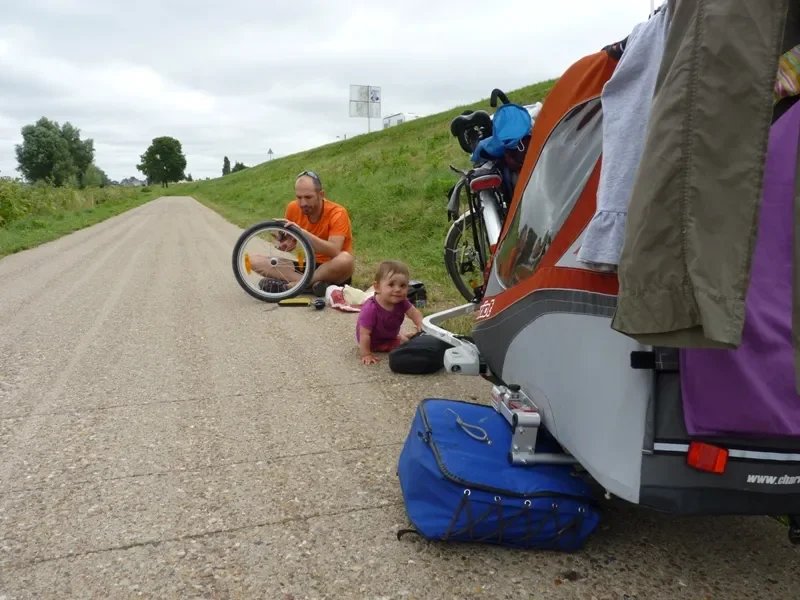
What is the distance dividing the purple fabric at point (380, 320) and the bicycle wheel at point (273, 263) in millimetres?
1938

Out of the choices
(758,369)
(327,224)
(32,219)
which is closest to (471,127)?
(758,369)

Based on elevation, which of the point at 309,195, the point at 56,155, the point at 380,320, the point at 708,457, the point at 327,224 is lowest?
the point at 380,320

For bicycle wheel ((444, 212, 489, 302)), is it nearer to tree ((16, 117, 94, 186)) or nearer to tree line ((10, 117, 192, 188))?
tree line ((10, 117, 192, 188))

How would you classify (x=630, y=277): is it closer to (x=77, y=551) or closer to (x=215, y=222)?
(x=77, y=551)

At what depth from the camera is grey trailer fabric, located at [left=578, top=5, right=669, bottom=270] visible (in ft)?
5.70

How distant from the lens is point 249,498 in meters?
2.54

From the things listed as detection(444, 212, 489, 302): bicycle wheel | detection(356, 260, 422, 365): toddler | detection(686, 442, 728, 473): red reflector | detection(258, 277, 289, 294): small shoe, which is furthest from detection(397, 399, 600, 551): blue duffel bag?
detection(258, 277, 289, 294): small shoe

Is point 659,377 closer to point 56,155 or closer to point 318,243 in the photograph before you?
point 318,243

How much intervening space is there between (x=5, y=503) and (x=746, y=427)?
102 inches

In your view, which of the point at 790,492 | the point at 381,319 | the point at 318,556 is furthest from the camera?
the point at 381,319

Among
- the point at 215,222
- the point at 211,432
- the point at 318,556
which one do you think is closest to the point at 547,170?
the point at 318,556

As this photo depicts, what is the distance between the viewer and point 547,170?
231cm

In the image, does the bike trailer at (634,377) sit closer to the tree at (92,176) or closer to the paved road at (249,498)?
the paved road at (249,498)

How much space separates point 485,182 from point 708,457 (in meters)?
1.92
